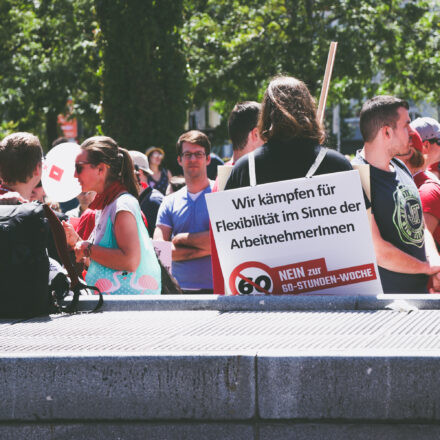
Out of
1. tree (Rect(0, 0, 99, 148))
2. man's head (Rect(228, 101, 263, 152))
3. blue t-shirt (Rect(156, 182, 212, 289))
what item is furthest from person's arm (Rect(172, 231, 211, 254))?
tree (Rect(0, 0, 99, 148))

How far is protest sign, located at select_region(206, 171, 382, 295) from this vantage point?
349cm

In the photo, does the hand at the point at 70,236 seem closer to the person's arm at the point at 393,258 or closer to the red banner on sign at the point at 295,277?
the red banner on sign at the point at 295,277

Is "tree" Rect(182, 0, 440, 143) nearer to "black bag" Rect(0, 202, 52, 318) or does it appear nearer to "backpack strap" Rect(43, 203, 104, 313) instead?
"backpack strap" Rect(43, 203, 104, 313)

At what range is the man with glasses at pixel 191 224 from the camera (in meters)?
5.54

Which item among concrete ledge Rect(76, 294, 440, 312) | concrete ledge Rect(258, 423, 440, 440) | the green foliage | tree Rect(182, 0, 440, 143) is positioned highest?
tree Rect(182, 0, 440, 143)

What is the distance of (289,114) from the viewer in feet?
12.0

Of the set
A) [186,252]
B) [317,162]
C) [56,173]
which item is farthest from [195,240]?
[317,162]

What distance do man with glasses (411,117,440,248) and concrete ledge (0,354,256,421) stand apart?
242 cm

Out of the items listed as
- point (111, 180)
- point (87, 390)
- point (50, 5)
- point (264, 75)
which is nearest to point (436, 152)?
point (111, 180)

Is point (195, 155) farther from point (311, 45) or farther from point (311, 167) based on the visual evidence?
point (311, 45)

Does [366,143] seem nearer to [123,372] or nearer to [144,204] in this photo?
[123,372]

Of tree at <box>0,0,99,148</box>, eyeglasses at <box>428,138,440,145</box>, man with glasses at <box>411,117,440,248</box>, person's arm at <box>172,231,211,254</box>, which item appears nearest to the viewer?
man with glasses at <box>411,117,440,248</box>

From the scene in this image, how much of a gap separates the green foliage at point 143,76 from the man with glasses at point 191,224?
7997 mm

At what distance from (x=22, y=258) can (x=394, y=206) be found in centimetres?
186
